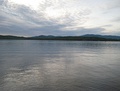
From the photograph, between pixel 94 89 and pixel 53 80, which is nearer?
pixel 94 89

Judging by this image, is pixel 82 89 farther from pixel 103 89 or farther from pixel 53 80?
pixel 53 80

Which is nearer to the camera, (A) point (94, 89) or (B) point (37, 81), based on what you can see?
(A) point (94, 89)

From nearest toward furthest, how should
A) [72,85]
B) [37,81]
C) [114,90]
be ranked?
[114,90], [72,85], [37,81]

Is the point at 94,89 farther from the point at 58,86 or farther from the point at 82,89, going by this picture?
the point at 58,86

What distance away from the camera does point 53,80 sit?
1772cm

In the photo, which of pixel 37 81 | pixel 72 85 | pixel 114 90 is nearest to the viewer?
pixel 114 90

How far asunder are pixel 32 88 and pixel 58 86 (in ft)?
7.68

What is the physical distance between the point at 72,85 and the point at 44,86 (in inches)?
101

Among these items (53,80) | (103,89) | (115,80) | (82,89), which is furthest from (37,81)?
(115,80)

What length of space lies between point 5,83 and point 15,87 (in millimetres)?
1700

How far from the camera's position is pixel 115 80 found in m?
18.0

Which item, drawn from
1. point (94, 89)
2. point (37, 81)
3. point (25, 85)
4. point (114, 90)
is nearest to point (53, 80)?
point (37, 81)

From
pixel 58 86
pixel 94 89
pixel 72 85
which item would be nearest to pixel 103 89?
pixel 94 89

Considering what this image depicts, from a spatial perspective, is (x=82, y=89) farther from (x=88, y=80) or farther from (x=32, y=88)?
(x=32, y=88)
